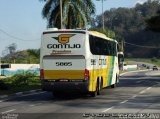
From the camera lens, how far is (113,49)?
105ft

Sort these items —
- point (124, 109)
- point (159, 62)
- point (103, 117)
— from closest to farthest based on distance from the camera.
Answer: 1. point (103, 117)
2. point (124, 109)
3. point (159, 62)

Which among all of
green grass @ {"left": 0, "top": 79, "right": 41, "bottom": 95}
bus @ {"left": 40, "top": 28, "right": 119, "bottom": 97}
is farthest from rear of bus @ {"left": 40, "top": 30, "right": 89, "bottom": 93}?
green grass @ {"left": 0, "top": 79, "right": 41, "bottom": 95}

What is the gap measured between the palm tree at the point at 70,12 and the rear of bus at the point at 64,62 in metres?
22.8

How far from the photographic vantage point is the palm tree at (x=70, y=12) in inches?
1853

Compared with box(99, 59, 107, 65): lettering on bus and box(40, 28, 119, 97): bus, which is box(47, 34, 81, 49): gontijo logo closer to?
box(40, 28, 119, 97): bus

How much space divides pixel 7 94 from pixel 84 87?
266 inches

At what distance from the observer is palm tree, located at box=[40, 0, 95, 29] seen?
47.1m

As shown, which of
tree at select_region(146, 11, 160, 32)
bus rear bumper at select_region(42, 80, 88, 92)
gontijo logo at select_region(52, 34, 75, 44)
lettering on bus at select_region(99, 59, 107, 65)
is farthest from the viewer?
tree at select_region(146, 11, 160, 32)

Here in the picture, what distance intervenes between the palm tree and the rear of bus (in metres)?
22.8

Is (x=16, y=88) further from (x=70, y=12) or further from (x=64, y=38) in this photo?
(x=70, y=12)

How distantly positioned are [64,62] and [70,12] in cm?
2397

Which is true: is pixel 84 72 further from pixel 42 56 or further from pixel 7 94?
pixel 7 94

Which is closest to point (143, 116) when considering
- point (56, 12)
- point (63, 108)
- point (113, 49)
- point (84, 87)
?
point (63, 108)

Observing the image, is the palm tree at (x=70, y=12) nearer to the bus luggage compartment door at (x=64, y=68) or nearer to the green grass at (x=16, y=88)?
the green grass at (x=16, y=88)
